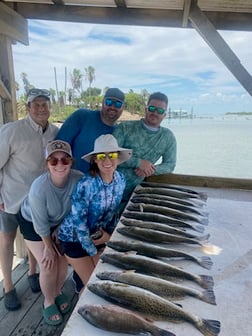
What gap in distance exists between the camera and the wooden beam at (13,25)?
113 inches

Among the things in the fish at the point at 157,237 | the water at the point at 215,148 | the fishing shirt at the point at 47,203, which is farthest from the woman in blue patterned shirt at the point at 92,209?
the water at the point at 215,148

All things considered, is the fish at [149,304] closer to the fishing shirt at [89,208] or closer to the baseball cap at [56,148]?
the fishing shirt at [89,208]

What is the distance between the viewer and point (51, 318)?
2.39 m

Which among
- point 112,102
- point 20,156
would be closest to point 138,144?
point 112,102

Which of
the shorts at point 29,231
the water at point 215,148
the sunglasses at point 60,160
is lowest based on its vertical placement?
the water at point 215,148

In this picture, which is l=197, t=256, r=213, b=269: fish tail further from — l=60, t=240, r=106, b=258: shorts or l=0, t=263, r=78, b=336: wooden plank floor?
l=0, t=263, r=78, b=336: wooden plank floor

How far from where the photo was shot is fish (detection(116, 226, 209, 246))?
1.65 metres

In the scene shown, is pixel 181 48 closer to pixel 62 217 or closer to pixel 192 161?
pixel 192 161

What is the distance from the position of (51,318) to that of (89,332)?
5.14ft

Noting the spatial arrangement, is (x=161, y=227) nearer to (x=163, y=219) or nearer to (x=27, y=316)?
(x=163, y=219)

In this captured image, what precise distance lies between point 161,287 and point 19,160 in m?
1.75

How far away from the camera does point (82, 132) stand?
9.08 feet

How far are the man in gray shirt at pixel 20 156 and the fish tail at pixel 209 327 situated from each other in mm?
1873

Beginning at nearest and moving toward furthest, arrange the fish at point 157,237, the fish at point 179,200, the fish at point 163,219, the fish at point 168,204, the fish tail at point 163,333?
the fish tail at point 163,333 < the fish at point 157,237 < the fish at point 163,219 < the fish at point 168,204 < the fish at point 179,200
